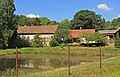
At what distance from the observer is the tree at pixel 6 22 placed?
58.1 m

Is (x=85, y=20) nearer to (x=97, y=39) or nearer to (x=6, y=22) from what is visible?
(x=97, y=39)

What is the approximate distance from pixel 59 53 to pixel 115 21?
9661 centimetres

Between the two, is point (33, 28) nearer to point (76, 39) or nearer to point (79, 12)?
point (76, 39)

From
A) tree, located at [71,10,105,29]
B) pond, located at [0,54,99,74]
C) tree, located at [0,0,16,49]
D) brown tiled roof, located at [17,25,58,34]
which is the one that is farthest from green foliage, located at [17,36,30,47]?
tree, located at [71,10,105,29]

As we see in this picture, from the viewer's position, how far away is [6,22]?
5906 centimetres

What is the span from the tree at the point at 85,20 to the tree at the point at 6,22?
55.1 meters

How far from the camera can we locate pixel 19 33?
80.3m

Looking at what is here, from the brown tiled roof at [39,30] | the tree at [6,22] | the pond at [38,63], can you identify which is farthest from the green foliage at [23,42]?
the pond at [38,63]

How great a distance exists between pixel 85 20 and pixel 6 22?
6086 centimetres

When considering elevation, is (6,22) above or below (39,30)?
above

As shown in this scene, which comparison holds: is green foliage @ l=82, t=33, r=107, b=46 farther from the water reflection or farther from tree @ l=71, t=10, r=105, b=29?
tree @ l=71, t=10, r=105, b=29

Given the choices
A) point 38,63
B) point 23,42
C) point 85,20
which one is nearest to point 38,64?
point 38,63

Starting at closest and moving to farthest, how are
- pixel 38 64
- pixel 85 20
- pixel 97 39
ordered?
pixel 38 64 < pixel 97 39 < pixel 85 20

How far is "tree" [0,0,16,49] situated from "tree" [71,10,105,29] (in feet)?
181
